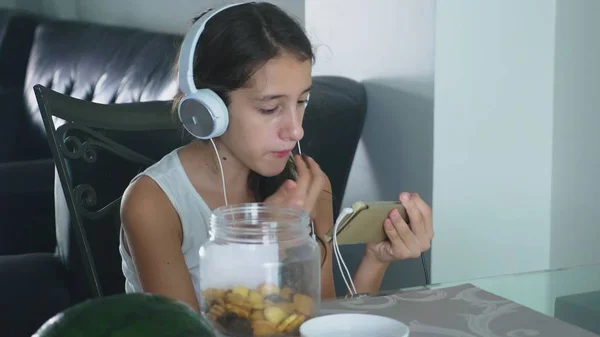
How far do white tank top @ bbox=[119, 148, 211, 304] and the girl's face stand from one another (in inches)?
4.5

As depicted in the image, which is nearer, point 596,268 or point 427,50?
point 596,268

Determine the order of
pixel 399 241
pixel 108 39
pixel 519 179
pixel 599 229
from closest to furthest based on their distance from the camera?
pixel 399 241 < pixel 599 229 < pixel 519 179 < pixel 108 39

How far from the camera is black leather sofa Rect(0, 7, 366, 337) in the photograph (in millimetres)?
1834

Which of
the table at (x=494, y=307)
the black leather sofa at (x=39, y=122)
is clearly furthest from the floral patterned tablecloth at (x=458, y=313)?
the black leather sofa at (x=39, y=122)

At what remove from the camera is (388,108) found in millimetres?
1810

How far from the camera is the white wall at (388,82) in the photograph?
1.68 meters

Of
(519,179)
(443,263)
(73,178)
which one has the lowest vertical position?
(443,263)

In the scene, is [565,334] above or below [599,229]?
above

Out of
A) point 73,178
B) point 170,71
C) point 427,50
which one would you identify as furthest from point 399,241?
point 170,71

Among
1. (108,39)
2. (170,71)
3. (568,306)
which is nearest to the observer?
(568,306)

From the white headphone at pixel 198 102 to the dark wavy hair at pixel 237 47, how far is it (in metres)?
0.05

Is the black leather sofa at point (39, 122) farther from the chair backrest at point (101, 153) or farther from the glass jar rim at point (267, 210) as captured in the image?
the glass jar rim at point (267, 210)

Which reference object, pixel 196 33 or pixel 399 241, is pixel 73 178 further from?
pixel 399 241

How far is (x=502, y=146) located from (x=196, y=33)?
81 cm
